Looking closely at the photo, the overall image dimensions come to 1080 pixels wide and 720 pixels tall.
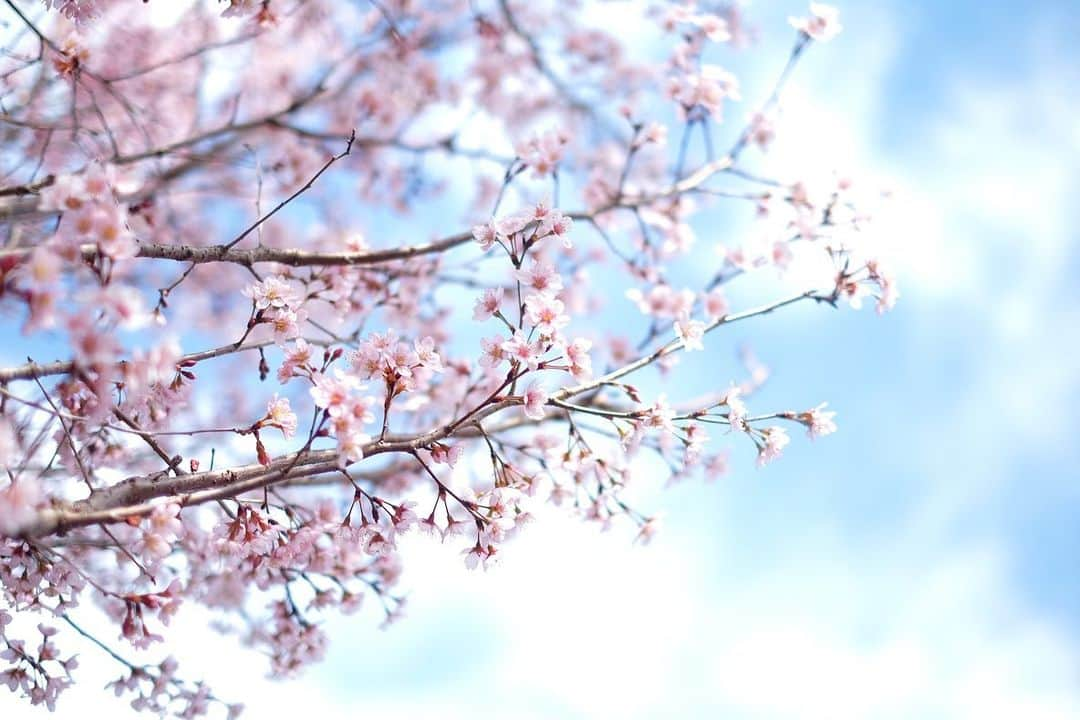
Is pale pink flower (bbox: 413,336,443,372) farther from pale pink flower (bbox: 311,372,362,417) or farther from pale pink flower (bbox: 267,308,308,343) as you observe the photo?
pale pink flower (bbox: 267,308,308,343)

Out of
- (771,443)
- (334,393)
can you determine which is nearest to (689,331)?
(771,443)

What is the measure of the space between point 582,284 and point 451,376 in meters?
2.13

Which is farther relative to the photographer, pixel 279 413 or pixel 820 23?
pixel 820 23

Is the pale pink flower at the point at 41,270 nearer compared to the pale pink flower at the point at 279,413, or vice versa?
the pale pink flower at the point at 41,270

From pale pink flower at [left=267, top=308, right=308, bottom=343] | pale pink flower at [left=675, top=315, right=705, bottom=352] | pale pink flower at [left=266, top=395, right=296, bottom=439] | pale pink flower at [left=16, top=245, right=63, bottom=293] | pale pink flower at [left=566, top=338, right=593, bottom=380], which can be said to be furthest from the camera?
pale pink flower at [left=675, top=315, right=705, bottom=352]

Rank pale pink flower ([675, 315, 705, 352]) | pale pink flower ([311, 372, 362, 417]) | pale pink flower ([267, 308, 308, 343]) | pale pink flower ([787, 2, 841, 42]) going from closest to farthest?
pale pink flower ([311, 372, 362, 417]), pale pink flower ([267, 308, 308, 343]), pale pink flower ([675, 315, 705, 352]), pale pink flower ([787, 2, 841, 42])

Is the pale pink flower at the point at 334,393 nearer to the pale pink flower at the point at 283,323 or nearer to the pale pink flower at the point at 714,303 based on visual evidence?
the pale pink flower at the point at 283,323

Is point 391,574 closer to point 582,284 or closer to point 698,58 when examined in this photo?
point 582,284

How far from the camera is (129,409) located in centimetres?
335

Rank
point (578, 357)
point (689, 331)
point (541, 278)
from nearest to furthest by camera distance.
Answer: point (578, 357) → point (541, 278) → point (689, 331)

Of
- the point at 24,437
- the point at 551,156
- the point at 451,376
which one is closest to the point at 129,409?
the point at 24,437

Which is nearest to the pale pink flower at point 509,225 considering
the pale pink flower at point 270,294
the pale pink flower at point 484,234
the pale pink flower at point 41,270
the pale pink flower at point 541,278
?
the pale pink flower at point 484,234

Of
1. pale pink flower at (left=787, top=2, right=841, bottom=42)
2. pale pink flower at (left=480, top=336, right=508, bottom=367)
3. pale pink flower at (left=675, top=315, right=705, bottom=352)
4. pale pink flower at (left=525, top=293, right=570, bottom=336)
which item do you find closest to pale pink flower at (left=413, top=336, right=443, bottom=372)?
pale pink flower at (left=480, top=336, right=508, bottom=367)

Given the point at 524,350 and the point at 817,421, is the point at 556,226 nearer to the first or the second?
the point at 524,350
